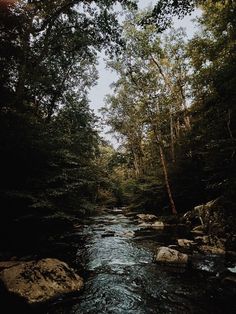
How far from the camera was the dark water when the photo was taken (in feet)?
14.2

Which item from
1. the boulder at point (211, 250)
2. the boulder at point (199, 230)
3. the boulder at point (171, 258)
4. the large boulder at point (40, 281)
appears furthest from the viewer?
the boulder at point (199, 230)

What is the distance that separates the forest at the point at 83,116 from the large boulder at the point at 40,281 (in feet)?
5.29

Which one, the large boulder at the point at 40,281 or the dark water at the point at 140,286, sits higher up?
the large boulder at the point at 40,281

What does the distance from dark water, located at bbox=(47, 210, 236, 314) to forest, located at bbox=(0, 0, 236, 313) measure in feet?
4.36

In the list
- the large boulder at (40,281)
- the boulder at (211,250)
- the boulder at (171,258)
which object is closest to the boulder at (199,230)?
the boulder at (211,250)

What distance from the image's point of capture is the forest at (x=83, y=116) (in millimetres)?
7586

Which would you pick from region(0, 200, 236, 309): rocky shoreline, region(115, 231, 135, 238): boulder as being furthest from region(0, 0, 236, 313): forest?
region(115, 231, 135, 238): boulder

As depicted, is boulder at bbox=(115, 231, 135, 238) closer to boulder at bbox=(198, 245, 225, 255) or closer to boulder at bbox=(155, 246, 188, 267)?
boulder at bbox=(198, 245, 225, 255)

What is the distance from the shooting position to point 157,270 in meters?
6.18

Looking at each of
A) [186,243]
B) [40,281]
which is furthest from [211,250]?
[40,281]

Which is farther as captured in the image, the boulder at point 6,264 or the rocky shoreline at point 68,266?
the boulder at point 6,264

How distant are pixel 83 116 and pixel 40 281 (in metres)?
17.0

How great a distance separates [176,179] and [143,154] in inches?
639

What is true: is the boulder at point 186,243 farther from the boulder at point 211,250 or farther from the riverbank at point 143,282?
the boulder at point 211,250
